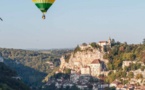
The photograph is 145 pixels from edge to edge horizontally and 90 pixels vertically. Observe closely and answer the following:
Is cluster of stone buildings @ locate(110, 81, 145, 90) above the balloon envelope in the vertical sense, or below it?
below

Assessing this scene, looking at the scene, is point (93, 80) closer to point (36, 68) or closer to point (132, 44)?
point (132, 44)

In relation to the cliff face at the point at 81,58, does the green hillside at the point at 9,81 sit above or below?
below

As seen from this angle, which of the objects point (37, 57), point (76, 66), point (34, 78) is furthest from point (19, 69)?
point (76, 66)

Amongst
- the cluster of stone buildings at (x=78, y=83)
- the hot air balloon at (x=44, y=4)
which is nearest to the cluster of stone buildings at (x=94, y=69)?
the cluster of stone buildings at (x=78, y=83)

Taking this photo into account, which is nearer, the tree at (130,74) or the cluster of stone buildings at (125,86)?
the cluster of stone buildings at (125,86)

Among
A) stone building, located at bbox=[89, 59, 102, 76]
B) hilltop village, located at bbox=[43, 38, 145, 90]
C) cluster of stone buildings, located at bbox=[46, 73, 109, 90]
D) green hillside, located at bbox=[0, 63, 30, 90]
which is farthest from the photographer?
stone building, located at bbox=[89, 59, 102, 76]

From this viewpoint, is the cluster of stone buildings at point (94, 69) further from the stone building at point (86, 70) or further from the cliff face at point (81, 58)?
the cliff face at point (81, 58)

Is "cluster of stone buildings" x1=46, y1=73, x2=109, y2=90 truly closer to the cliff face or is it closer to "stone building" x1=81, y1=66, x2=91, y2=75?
"stone building" x1=81, y1=66, x2=91, y2=75

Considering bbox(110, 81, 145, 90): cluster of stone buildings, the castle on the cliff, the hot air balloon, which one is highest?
the hot air balloon

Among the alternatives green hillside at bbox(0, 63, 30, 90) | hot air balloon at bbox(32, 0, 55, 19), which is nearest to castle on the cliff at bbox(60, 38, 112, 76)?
green hillside at bbox(0, 63, 30, 90)
